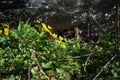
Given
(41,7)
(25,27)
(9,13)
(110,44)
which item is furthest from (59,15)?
(110,44)

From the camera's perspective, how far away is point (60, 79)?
3.44 m

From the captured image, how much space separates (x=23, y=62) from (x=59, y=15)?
3.45 meters

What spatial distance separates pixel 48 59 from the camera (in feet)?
12.1

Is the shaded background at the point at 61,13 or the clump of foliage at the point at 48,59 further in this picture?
the shaded background at the point at 61,13

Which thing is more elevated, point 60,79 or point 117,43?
point 117,43

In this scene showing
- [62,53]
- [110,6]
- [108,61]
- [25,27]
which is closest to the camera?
[108,61]

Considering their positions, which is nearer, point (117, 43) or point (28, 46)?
point (117, 43)

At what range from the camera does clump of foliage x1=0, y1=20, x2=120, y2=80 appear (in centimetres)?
346

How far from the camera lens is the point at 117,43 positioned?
3.48 m

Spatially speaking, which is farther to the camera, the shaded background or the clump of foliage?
the shaded background

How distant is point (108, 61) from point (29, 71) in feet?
2.57

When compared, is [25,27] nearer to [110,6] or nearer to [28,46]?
[28,46]

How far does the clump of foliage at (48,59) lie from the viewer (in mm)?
3465

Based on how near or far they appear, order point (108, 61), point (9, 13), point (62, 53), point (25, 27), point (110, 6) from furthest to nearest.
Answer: point (110, 6) < point (9, 13) < point (25, 27) < point (62, 53) < point (108, 61)
